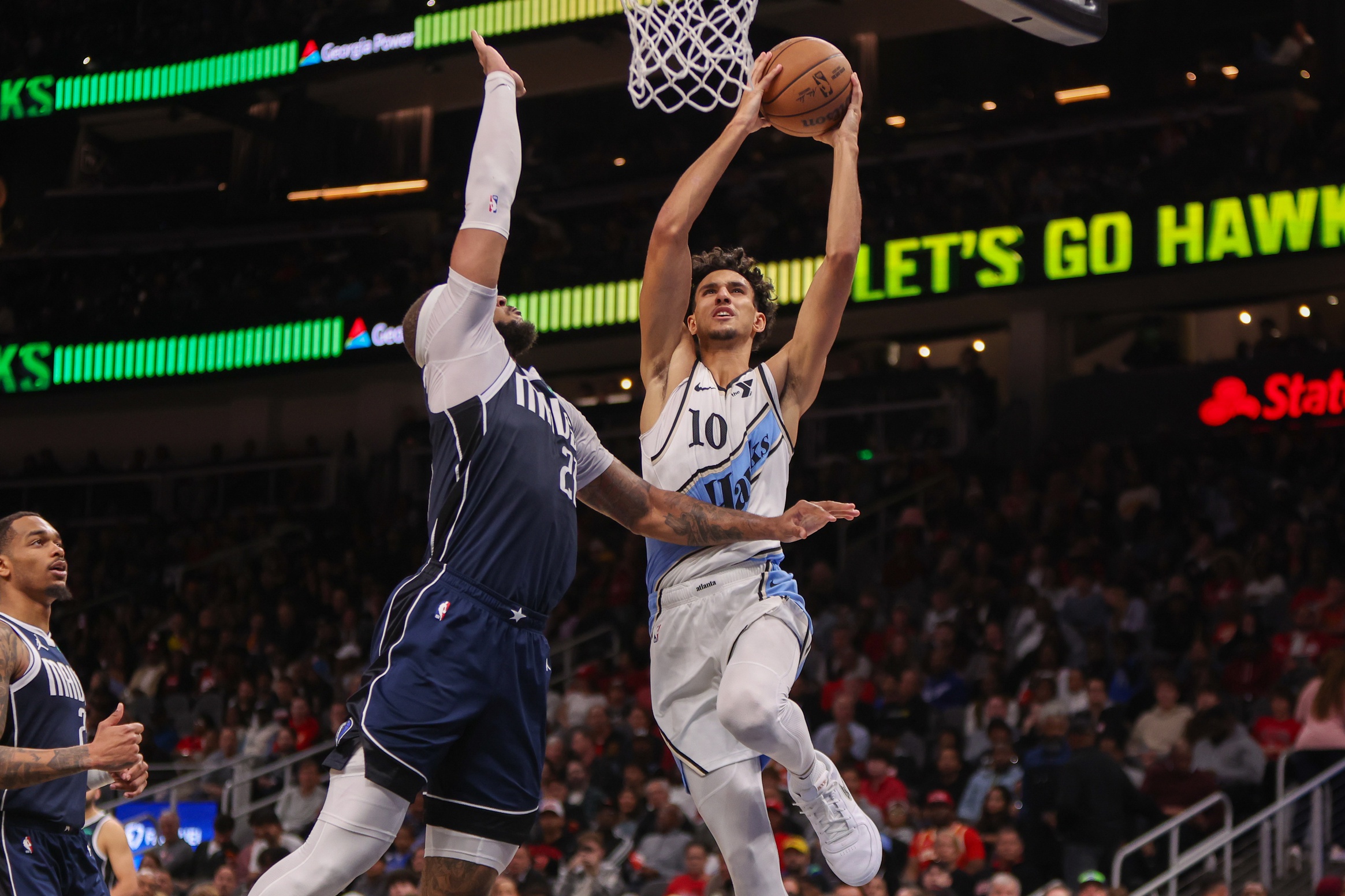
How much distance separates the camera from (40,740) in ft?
18.1

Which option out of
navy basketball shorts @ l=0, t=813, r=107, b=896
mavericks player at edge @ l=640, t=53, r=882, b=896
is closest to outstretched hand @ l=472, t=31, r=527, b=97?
mavericks player at edge @ l=640, t=53, r=882, b=896

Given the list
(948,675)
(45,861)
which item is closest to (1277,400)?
(948,675)

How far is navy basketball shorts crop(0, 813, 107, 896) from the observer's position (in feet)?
17.5

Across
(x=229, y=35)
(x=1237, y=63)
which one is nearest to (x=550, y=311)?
(x=229, y=35)

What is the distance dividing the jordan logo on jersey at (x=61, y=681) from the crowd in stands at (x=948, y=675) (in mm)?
5432

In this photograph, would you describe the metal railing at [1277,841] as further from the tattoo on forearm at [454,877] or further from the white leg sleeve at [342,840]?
the white leg sleeve at [342,840]

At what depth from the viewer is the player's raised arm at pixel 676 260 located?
18.7 feet

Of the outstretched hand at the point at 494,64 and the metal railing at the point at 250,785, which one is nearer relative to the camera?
the outstretched hand at the point at 494,64

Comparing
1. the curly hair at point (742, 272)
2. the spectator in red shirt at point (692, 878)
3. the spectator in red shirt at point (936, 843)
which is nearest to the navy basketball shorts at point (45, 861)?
the curly hair at point (742, 272)

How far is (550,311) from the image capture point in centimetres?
1978

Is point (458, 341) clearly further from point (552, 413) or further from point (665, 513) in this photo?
point (665, 513)

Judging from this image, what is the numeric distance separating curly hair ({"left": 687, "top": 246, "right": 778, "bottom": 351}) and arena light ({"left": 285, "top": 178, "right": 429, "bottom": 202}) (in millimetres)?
19556

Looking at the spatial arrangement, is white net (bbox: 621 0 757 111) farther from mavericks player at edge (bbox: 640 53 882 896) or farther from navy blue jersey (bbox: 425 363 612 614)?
navy blue jersey (bbox: 425 363 612 614)

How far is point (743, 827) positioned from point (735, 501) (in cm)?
114
